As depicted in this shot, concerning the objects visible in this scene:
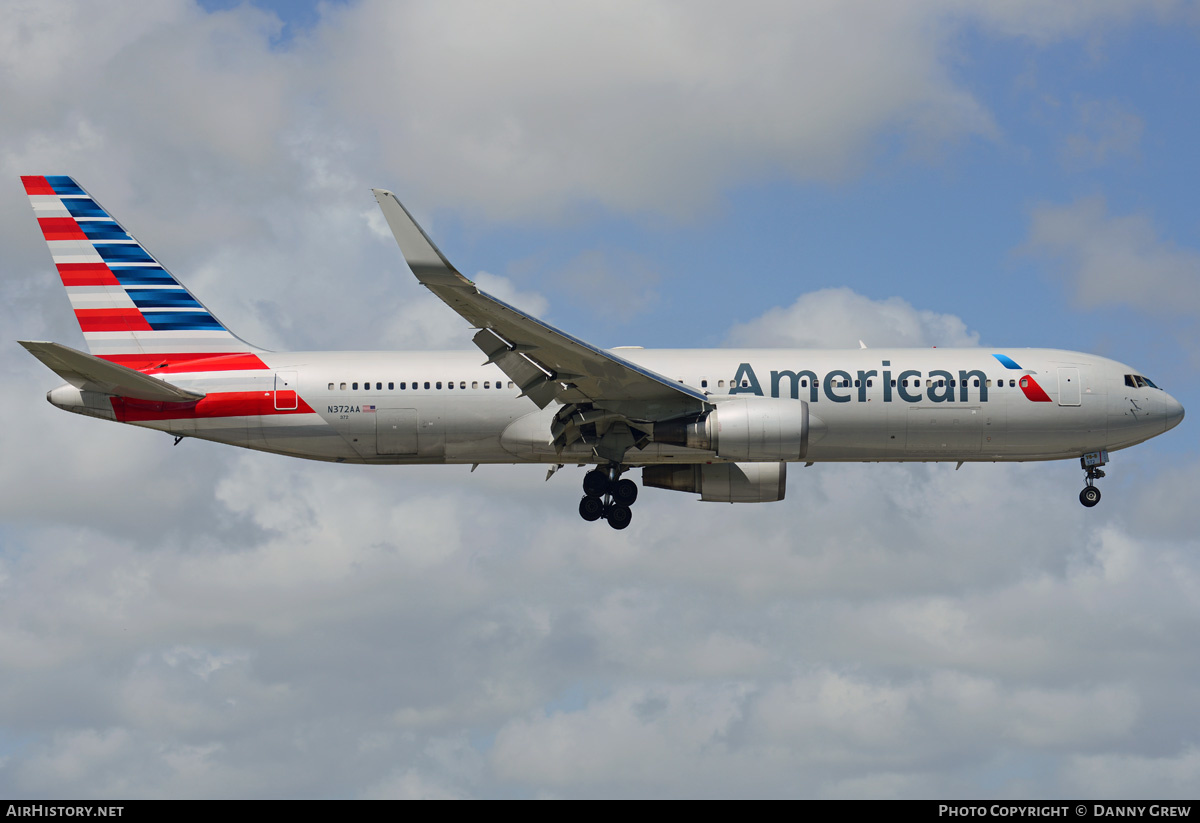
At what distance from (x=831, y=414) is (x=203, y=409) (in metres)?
17.5

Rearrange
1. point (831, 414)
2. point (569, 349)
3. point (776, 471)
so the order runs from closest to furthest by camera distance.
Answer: point (569, 349) → point (831, 414) → point (776, 471)

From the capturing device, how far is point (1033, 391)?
36.8m

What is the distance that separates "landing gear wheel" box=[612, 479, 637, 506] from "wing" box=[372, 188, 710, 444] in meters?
2.63

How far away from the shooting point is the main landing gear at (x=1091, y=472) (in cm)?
3772

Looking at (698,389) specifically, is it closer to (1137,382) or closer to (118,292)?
(1137,382)

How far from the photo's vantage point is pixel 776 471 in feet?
126

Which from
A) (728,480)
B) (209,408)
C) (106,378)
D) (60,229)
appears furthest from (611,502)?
(60,229)

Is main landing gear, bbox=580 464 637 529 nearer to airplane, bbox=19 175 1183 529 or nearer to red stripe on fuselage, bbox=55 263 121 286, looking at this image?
airplane, bbox=19 175 1183 529

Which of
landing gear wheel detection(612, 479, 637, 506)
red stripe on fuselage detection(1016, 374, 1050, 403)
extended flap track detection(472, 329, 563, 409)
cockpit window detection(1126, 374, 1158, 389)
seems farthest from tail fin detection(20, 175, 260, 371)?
cockpit window detection(1126, 374, 1158, 389)

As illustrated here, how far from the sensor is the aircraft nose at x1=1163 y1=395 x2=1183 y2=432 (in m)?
38.0
